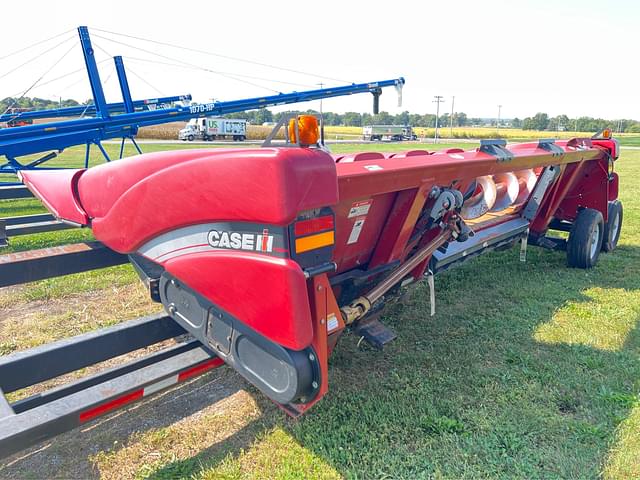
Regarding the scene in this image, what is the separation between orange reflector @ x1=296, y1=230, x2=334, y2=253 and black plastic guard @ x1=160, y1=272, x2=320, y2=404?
385mm

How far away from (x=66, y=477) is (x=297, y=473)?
96 centimetres

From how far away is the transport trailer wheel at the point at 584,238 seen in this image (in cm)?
460

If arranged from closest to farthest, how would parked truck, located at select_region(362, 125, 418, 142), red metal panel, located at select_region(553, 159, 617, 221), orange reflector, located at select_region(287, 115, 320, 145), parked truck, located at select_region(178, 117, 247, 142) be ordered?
orange reflector, located at select_region(287, 115, 320, 145) → red metal panel, located at select_region(553, 159, 617, 221) → parked truck, located at select_region(178, 117, 247, 142) → parked truck, located at select_region(362, 125, 418, 142)

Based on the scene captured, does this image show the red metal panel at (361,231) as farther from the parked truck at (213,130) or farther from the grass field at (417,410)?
the parked truck at (213,130)

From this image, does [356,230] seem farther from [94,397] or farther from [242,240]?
[94,397]

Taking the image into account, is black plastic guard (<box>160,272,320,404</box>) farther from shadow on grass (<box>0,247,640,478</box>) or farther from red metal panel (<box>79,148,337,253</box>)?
shadow on grass (<box>0,247,640,478</box>)

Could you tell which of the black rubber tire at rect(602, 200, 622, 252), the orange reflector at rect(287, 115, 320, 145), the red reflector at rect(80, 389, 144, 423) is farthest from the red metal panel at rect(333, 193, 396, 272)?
the black rubber tire at rect(602, 200, 622, 252)

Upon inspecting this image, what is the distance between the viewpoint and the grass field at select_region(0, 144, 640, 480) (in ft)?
6.70

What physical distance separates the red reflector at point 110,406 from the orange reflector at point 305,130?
3.73 feet

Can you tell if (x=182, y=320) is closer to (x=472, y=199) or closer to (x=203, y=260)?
(x=203, y=260)

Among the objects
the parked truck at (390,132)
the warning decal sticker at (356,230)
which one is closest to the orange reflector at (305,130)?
the warning decal sticker at (356,230)

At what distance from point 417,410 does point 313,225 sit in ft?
3.97

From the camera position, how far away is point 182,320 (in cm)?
219

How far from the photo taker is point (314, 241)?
1.79 meters
